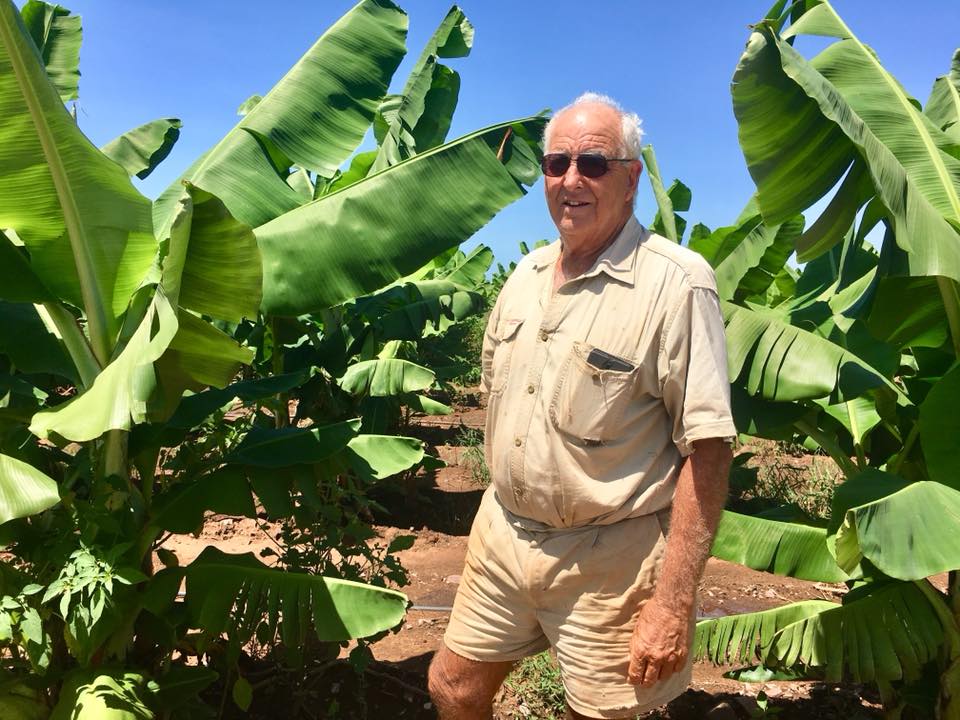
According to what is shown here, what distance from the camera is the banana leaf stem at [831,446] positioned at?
3.85 m

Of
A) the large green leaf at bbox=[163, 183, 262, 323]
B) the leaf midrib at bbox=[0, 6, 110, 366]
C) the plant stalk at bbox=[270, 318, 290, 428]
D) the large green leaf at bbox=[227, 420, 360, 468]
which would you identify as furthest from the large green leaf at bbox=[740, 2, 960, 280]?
the plant stalk at bbox=[270, 318, 290, 428]

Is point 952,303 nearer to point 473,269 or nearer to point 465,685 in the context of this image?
point 465,685

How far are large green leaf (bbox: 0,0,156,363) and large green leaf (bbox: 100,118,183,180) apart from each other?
6.56ft

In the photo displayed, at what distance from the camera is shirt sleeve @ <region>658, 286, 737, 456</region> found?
2.23 m

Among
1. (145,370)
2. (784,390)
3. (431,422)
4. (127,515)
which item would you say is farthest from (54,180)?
(431,422)

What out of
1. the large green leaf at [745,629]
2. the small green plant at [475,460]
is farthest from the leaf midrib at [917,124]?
the small green plant at [475,460]

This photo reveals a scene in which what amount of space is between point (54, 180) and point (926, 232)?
3183mm

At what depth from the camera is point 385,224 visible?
12.0 ft

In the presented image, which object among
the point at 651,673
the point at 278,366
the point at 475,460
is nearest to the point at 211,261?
the point at 651,673

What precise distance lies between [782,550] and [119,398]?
9.23 feet

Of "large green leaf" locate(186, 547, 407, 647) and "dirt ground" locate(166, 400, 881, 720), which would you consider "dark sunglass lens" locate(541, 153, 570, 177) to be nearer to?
"large green leaf" locate(186, 547, 407, 647)

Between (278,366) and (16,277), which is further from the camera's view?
(278,366)

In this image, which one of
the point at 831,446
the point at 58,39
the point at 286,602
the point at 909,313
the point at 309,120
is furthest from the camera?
the point at 58,39

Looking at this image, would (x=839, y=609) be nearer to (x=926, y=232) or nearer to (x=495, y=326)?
(x=926, y=232)
